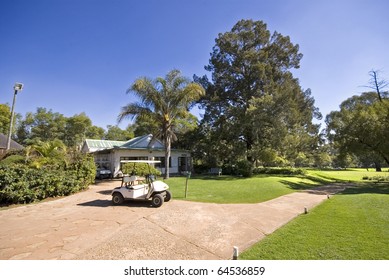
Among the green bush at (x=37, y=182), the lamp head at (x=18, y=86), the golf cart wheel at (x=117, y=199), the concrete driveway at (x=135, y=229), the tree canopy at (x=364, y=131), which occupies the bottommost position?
the concrete driveway at (x=135, y=229)

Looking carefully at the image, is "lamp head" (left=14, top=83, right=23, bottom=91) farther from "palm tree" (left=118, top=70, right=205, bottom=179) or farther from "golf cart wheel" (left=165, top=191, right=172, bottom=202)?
"golf cart wheel" (left=165, top=191, right=172, bottom=202)

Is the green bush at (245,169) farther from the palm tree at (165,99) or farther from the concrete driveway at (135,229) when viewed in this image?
the concrete driveway at (135,229)

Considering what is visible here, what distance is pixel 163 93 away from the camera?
18.4 meters

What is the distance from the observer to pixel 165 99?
60.5 feet

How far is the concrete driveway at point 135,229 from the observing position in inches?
188

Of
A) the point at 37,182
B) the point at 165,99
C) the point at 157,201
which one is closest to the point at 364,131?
the point at 165,99

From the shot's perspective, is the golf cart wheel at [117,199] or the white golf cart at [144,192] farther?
the golf cart wheel at [117,199]

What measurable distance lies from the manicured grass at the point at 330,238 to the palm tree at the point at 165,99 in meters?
13.0

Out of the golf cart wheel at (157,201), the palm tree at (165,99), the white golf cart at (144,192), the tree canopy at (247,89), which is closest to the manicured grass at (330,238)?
the golf cart wheel at (157,201)

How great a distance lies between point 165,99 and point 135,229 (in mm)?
13744

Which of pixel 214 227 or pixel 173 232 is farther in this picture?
pixel 214 227
